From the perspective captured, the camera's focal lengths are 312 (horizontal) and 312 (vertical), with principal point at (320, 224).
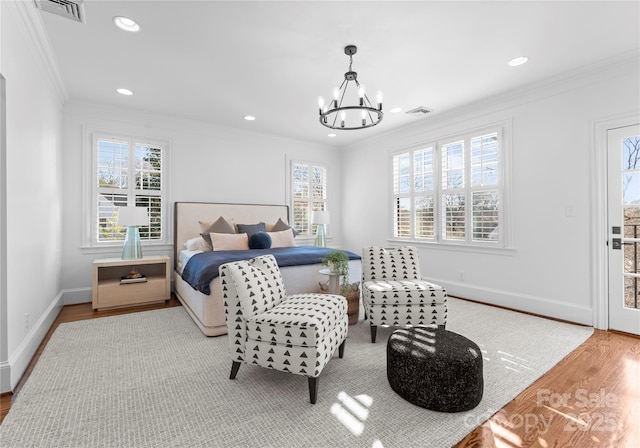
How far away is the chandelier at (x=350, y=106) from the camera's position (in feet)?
8.73

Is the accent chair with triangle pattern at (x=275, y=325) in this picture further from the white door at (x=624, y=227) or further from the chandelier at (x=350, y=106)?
the white door at (x=624, y=227)

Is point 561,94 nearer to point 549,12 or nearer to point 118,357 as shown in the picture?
point 549,12

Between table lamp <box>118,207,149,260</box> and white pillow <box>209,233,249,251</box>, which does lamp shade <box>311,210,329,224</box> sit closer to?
white pillow <box>209,233,249,251</box>

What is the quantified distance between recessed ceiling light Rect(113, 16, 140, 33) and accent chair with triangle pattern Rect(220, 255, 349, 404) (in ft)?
6.90

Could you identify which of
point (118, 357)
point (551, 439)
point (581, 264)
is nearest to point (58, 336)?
point (118, 357)

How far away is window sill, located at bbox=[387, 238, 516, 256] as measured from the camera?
3983 mm

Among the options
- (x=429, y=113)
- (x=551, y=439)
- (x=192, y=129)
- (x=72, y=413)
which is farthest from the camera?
(x=192, y=129)

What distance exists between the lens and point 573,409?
1.86 m

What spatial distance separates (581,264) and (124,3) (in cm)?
482

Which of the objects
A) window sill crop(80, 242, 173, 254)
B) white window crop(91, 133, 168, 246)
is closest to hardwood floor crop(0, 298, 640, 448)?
window sill crop(80, 242, 173, 254)

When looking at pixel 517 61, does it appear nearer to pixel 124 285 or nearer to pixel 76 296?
pixel 124 285

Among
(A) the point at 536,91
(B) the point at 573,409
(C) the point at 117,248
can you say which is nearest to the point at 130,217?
(C) the point at 117,248

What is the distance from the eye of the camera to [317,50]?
113 inches

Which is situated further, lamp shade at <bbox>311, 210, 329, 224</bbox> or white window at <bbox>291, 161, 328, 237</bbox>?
white window at <bbox>291, 161, 328, 237</bbox>
